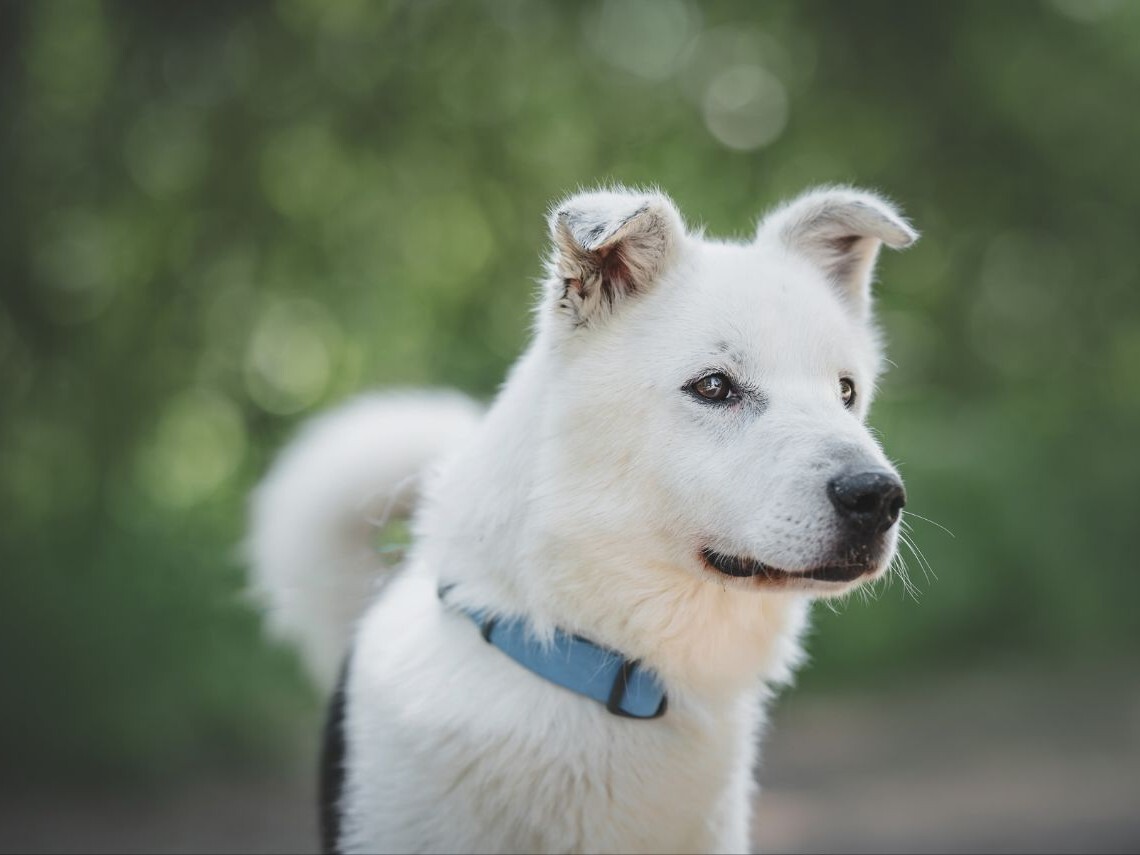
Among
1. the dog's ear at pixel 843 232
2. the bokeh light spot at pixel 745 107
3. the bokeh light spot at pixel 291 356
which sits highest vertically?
the bokeh light spot at pixel 745 107

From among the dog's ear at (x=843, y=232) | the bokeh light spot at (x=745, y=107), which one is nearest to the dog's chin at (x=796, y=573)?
the dog's ear at (x=843, y=232)

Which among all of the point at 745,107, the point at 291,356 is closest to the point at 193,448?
the point at 291,356

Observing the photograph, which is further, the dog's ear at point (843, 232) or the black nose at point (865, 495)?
the dog's ear at point (843, 232)

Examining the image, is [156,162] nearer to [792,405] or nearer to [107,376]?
[107,376]

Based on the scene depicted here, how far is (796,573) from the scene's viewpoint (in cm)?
239

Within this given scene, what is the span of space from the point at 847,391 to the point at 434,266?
9.14 meters

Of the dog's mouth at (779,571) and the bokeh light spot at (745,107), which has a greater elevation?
the bokeh light spot at (745,107)

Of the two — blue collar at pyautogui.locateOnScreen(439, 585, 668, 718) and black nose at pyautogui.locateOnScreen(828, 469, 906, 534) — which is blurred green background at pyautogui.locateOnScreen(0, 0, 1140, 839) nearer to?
blue collar at pyautogui.locateOnScreen(439, 585, 668, 718)

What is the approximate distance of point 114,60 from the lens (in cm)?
755

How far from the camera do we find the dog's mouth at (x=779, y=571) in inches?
93.0

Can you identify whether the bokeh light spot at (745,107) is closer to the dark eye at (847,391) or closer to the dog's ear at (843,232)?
the dog's ear at (843,232)

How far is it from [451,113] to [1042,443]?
6443 millimetres

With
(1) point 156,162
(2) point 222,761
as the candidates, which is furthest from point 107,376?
(2) point 222,761

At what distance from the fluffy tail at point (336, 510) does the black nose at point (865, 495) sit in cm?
154
